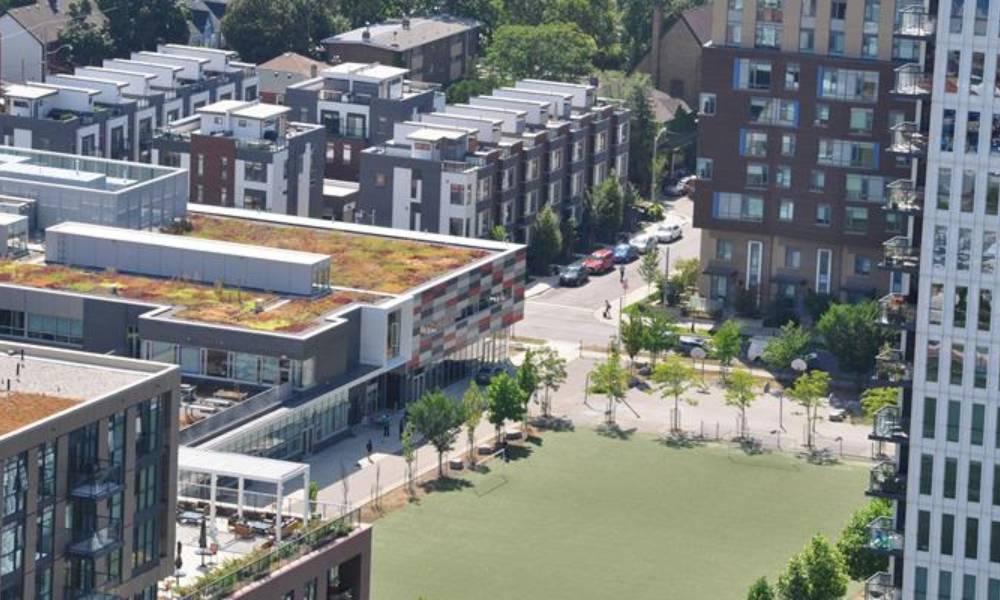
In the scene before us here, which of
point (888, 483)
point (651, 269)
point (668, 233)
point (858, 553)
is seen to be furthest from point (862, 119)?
point (888, 483)

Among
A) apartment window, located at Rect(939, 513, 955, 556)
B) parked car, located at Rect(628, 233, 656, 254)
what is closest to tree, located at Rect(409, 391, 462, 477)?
parked car, located at Rect(628, 233, 656, 254)

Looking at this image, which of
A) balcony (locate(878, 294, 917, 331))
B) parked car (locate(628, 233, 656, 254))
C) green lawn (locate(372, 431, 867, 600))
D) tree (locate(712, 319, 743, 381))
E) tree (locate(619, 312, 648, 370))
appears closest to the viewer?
balcony (locate(878, 294, 917, 331))

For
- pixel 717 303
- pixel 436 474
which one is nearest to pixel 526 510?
pixel 436 474

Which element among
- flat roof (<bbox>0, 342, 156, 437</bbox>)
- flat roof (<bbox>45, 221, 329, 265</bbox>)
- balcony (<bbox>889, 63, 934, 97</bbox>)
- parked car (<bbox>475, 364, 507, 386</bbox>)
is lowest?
parked car (<bbox>475, 364, 507, 386</bbox>)

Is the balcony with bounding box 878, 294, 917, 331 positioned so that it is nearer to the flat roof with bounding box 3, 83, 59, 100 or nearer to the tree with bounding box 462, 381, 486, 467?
the tree with bounding box 462, 381, 486, 467

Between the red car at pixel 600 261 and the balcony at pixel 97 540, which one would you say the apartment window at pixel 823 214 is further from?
the balcony at pixel 97 540
